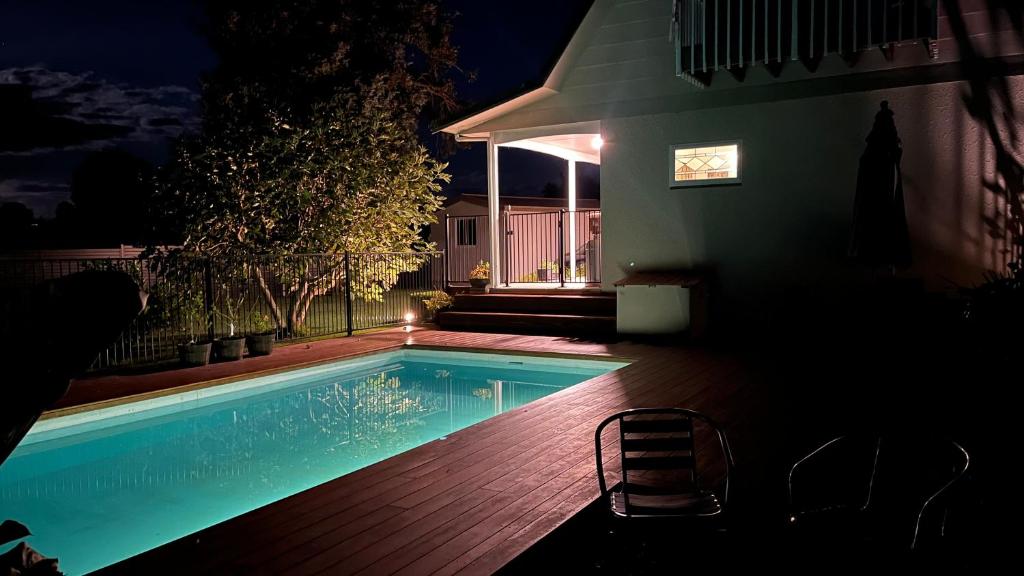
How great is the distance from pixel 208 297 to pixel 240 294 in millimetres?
1204

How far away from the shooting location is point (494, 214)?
12.1 m

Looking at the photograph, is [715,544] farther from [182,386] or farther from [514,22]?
[514,22]

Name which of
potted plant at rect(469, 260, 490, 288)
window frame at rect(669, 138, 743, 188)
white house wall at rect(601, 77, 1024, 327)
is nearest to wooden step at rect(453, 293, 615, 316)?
potted plant at rect(469, 260, 490, 288)

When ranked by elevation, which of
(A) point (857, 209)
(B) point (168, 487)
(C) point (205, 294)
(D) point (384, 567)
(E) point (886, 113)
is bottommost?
(B) point (168, 487)

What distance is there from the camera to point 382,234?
12023 millimetres

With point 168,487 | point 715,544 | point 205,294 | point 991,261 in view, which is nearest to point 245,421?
point 168,487

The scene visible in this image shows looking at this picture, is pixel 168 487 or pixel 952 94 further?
pixel 952 94

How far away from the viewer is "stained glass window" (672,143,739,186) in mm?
9836

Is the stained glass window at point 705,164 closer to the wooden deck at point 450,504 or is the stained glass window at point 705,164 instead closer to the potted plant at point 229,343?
the wooden deck at point 450,504

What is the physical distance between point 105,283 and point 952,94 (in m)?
9.76

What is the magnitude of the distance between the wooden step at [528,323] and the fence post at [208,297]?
3904mm

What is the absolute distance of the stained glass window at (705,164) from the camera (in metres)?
9.84

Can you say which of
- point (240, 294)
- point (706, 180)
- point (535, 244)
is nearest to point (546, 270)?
point (535, 244)

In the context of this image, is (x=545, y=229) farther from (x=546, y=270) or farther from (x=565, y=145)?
(x=565, y=145)
